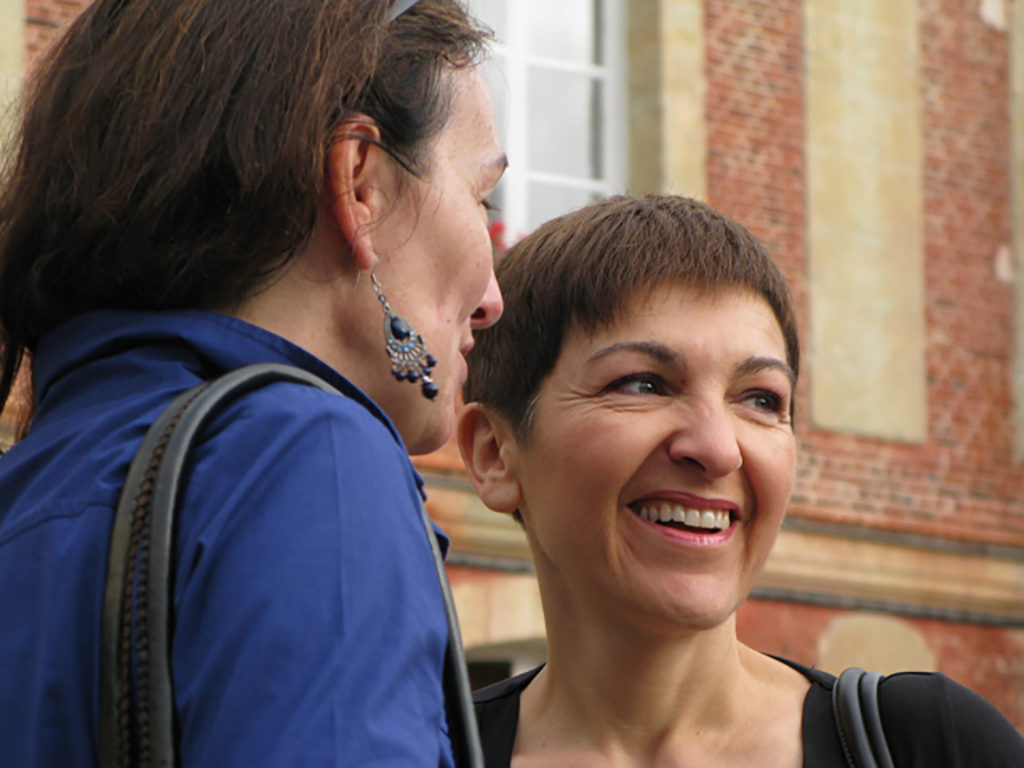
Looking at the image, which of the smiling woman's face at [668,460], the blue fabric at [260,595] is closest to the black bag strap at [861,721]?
the smiling woman's face at [668,460]

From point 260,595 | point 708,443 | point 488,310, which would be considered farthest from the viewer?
point 708,443

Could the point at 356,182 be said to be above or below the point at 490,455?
above

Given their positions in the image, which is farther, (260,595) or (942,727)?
(942,727)

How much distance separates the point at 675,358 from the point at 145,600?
4.26 ft

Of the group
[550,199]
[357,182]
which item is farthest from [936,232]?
[357,182]

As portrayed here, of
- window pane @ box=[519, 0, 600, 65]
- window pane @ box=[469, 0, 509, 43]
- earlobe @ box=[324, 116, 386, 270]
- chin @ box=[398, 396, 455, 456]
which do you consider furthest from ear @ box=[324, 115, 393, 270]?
window pane @ box=[519, 0, 600, 65]

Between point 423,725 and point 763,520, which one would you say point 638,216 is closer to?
point 763,520

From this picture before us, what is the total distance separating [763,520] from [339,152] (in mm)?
1063

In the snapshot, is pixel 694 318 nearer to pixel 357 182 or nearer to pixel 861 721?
pixel 861 721

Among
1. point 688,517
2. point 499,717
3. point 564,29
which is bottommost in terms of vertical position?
point 499,717

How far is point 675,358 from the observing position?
8.16 ft

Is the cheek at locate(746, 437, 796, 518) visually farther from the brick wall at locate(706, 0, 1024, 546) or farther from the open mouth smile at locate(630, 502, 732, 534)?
the brick wall at locate(706, 0, 1024, 546)

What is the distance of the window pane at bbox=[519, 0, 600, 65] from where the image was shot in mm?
10031

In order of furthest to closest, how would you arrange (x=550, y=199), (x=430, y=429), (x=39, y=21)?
(x=550, y=199), (x=39, y=21), (x=430, y=429)
